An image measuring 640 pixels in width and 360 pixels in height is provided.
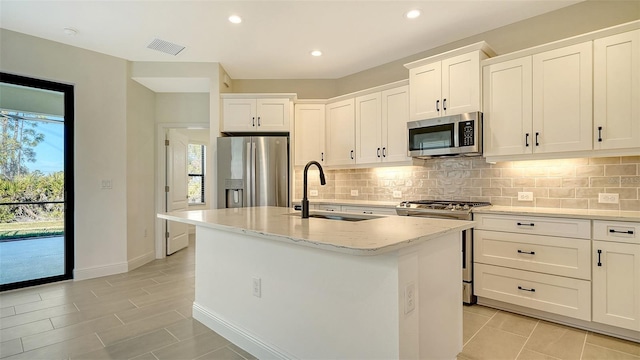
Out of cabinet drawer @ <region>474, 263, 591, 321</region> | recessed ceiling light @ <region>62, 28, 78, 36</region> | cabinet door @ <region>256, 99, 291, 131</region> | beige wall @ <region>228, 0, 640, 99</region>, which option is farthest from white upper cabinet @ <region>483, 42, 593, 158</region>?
recessed ceiling light @ <region>62, 28, 78, 36</region>

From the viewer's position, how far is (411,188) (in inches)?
153

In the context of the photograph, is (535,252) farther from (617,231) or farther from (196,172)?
(196,172)

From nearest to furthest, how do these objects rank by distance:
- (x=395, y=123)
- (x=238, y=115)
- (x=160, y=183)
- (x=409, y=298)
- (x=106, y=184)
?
(x=409, y=298) → (x=395, y=123) → (x=106, y=184) → (x=238, y=115) → (x=160, y=183)

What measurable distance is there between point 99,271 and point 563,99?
5196 mm

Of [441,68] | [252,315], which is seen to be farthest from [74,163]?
[441,68]

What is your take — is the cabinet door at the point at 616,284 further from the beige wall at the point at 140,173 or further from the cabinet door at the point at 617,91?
the beige wall at the point at 140,173

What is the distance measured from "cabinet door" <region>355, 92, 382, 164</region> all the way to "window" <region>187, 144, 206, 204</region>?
162 inches

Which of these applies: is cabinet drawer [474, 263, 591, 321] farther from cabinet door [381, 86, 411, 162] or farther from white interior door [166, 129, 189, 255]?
white interior door [166, 129, 189, 255]

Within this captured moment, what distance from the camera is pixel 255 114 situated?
167 inches

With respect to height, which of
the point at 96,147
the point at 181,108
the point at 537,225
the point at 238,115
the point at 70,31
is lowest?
the point at 537,225

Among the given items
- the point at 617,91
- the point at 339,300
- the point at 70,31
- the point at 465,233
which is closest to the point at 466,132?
the point at 465,233

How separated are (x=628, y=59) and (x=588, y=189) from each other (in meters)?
1.06

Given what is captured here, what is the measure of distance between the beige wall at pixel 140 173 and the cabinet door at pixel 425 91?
11.8ft

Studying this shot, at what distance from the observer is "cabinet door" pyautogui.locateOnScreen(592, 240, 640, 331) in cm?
214
